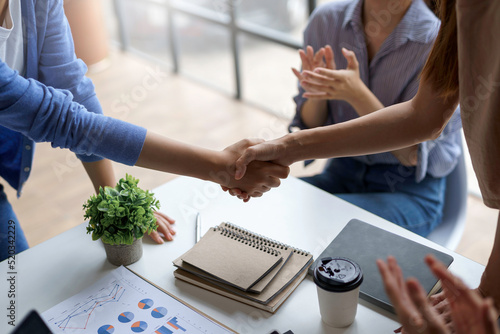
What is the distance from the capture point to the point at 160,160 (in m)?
1.33

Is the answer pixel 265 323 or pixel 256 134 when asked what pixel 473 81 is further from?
pixel 256 134

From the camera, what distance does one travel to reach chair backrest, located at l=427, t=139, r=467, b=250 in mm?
1656

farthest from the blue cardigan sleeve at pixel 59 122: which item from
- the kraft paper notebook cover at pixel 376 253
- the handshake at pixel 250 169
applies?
the kraft paper notebook cover at pixel 376 253

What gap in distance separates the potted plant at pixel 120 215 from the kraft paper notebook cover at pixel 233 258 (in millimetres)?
122

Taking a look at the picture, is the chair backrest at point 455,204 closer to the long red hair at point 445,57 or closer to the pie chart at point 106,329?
the long red hair at point 445,57

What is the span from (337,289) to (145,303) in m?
0.40

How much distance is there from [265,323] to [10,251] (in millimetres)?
719

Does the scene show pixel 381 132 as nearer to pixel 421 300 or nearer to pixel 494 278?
pixel 494 278

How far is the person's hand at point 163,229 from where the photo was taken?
1275 millimetres

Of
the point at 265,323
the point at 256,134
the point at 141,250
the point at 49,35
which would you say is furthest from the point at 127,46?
the point at 265,323

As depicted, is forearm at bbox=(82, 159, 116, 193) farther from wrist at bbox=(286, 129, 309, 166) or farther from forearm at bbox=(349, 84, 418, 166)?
forearm at bbox=(349, 84, 418, 166)

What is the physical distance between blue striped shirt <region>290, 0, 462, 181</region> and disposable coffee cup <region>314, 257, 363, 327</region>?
0.69 m

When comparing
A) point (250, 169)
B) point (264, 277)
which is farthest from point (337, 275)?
point (250, 169)

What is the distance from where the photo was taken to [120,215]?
1124 mm
